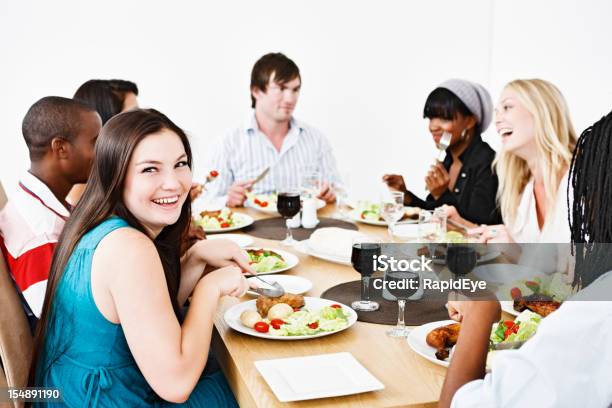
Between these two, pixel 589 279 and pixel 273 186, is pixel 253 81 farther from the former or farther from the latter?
pixel 589 279

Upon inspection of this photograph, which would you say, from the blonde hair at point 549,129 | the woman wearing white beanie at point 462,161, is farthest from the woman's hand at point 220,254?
the woman wearing white beanie at point 462,161

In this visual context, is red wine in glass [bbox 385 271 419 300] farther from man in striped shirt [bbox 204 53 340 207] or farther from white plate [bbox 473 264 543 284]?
man in striped shirt [bbox 204 53 340 207]

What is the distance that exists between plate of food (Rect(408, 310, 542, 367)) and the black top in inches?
68.5

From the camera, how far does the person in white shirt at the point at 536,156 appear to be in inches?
102

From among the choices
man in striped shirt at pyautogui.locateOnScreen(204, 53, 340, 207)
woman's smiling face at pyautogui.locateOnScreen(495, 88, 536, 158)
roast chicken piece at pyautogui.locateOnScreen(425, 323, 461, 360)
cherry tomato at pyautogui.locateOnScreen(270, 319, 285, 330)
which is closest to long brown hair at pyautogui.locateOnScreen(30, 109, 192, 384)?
cherry tomato at pyautogui.locateOnScreen(270, 319, 285, 330)

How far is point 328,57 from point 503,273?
3.15m

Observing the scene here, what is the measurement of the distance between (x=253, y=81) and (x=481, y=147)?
142 cm

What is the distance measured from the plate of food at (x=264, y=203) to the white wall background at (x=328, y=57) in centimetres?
159

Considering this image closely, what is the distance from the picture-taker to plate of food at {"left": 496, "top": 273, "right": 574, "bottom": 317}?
164cm

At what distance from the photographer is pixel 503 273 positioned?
204 cm

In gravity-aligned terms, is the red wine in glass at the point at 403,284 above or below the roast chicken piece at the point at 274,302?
above

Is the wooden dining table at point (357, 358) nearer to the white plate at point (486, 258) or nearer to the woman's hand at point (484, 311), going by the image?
the woman's hand at point (484, 311)

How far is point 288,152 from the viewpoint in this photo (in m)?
3.96

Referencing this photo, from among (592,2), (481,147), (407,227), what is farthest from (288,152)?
(592,2)
